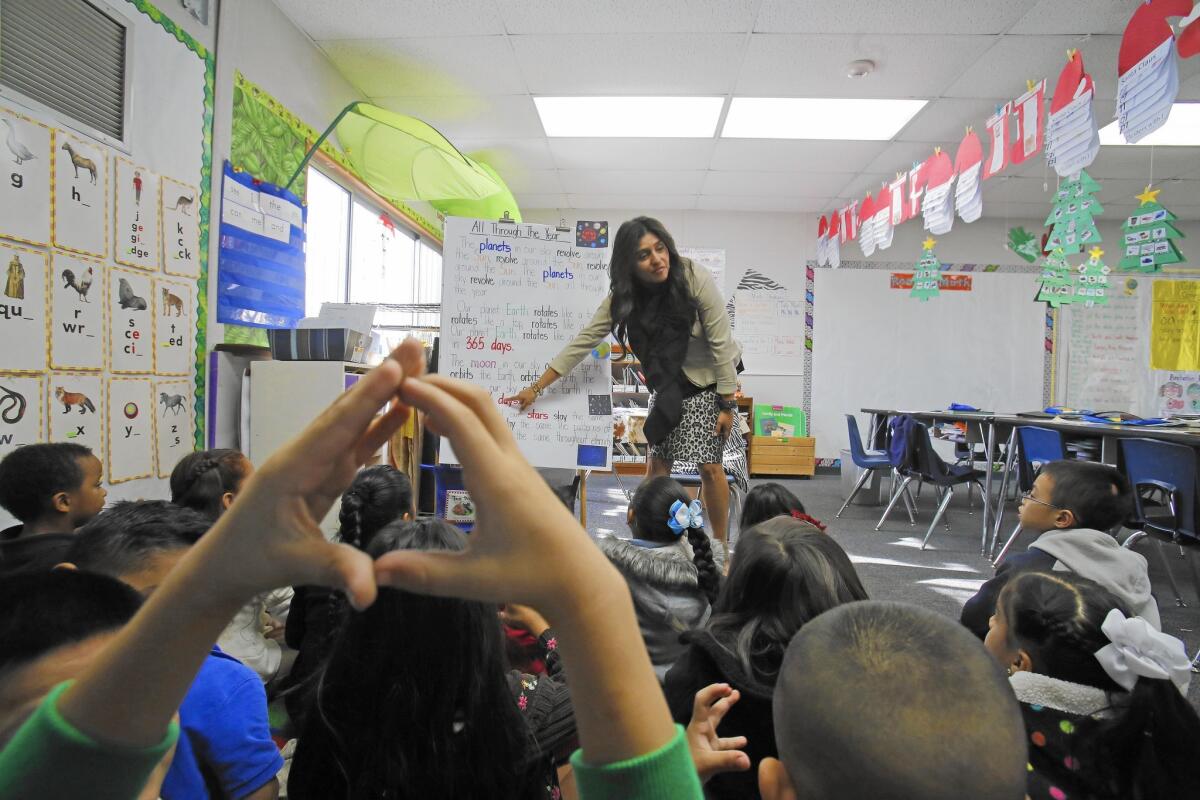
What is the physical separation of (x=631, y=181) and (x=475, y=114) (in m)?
1.78

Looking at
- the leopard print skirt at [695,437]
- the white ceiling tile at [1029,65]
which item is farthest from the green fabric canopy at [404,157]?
the white ceiling tile at [1029,65]

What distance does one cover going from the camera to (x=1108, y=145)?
468 centimetres

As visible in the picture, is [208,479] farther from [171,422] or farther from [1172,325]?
[1172,325]

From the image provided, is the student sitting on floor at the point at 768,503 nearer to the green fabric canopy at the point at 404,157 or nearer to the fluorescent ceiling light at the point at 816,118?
the green fabric canopy at the point at 404,157

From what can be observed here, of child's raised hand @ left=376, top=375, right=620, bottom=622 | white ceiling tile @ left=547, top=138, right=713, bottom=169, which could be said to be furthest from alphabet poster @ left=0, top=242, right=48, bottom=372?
white ceiling tile @ left=547, top=138, right=713, bottom=169

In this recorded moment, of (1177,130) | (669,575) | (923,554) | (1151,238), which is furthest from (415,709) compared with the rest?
(1177,130)

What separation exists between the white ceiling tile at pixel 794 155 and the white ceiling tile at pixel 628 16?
5.05 ft

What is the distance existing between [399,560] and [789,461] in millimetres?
6404

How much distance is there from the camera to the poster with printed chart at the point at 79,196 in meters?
1.96

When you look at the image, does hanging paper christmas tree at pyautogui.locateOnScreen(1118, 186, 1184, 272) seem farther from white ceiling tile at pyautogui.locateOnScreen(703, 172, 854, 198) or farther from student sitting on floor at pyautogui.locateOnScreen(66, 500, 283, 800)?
student sitting on floor at pyautogui.locateOnScreen(66, 500, 283, 800)

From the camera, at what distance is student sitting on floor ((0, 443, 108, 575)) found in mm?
1429

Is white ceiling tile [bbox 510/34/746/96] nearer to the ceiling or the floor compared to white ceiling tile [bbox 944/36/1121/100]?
nearer to the floor

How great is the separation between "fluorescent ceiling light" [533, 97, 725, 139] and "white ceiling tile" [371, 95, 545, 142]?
110 mm

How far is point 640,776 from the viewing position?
1.07 feet
